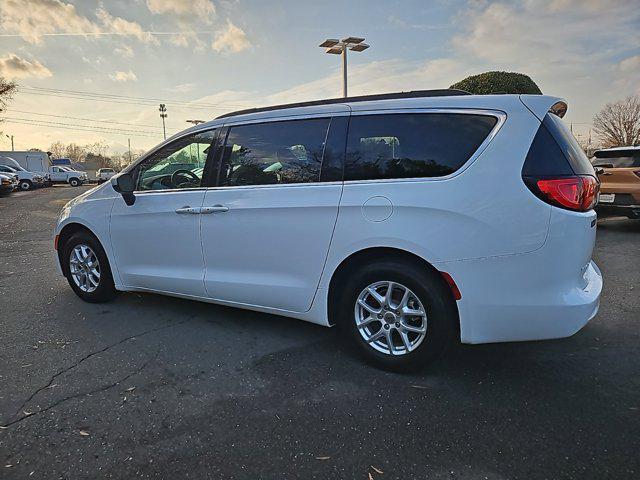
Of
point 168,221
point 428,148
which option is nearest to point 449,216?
point 428,148

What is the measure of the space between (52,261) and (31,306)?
2378 mm

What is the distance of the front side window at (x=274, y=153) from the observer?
3.17 m

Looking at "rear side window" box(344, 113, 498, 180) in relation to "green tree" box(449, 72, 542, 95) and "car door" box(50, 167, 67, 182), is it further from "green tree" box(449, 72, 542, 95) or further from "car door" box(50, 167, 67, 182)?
"car door" box(50, 167, 67, 182)

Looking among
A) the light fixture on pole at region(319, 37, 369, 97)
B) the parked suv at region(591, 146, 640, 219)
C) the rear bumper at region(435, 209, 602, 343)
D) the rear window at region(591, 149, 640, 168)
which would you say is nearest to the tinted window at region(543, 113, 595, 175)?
the rear bumper at region(435, 209, 602, 343)

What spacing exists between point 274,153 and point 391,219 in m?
1.12

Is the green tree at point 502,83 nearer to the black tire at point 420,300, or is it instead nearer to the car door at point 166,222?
the car door at point 166,222

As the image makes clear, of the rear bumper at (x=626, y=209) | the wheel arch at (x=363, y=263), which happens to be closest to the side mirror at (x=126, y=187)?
the wheel arch at (x=363, y=263)

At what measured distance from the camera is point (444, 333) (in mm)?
2721

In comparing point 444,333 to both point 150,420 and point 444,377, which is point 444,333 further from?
point 150,420

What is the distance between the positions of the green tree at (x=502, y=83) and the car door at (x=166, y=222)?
8.86m

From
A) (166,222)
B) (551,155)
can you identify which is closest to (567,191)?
(551,155)

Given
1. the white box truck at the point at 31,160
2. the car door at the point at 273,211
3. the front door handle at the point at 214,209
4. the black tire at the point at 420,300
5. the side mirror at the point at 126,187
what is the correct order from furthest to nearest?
the white box truck at the point at 31,160, the side mirror at the point at 126,187, the front door handle at the point at 214,209, the car door at the point at 273,211, the black tire at the point at 420,300

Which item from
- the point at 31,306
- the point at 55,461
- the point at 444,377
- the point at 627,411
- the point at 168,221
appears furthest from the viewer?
the point at 31,306

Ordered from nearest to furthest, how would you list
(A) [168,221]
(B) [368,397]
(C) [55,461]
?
(C) [55,461] → (B) [368,397] → (A) [168,221]
